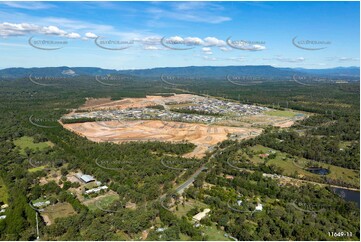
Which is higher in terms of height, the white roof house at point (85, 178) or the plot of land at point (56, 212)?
the white roof house at point (85, 178)

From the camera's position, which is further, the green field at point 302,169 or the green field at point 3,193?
the green field at point 302,169

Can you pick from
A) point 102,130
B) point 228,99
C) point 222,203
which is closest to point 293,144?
point 222,203

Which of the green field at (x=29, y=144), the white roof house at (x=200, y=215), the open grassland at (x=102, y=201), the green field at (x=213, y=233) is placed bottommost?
the green field at (x=29, y=144)

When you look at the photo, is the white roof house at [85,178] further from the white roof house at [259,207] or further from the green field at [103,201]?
the white roof house at [259,207]

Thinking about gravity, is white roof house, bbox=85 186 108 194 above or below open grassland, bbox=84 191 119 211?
above

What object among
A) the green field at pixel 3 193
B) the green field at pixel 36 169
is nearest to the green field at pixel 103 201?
the green field at pixel 3 193

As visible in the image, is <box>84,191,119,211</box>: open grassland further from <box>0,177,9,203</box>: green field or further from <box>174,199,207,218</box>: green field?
<box>0,177,9,203</box>: green field

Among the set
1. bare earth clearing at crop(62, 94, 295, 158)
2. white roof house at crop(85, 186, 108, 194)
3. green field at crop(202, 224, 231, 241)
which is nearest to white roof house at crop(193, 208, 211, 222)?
green field at crop(202, 224, 231, 241)

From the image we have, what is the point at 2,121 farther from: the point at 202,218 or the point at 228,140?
the point at 202,218
